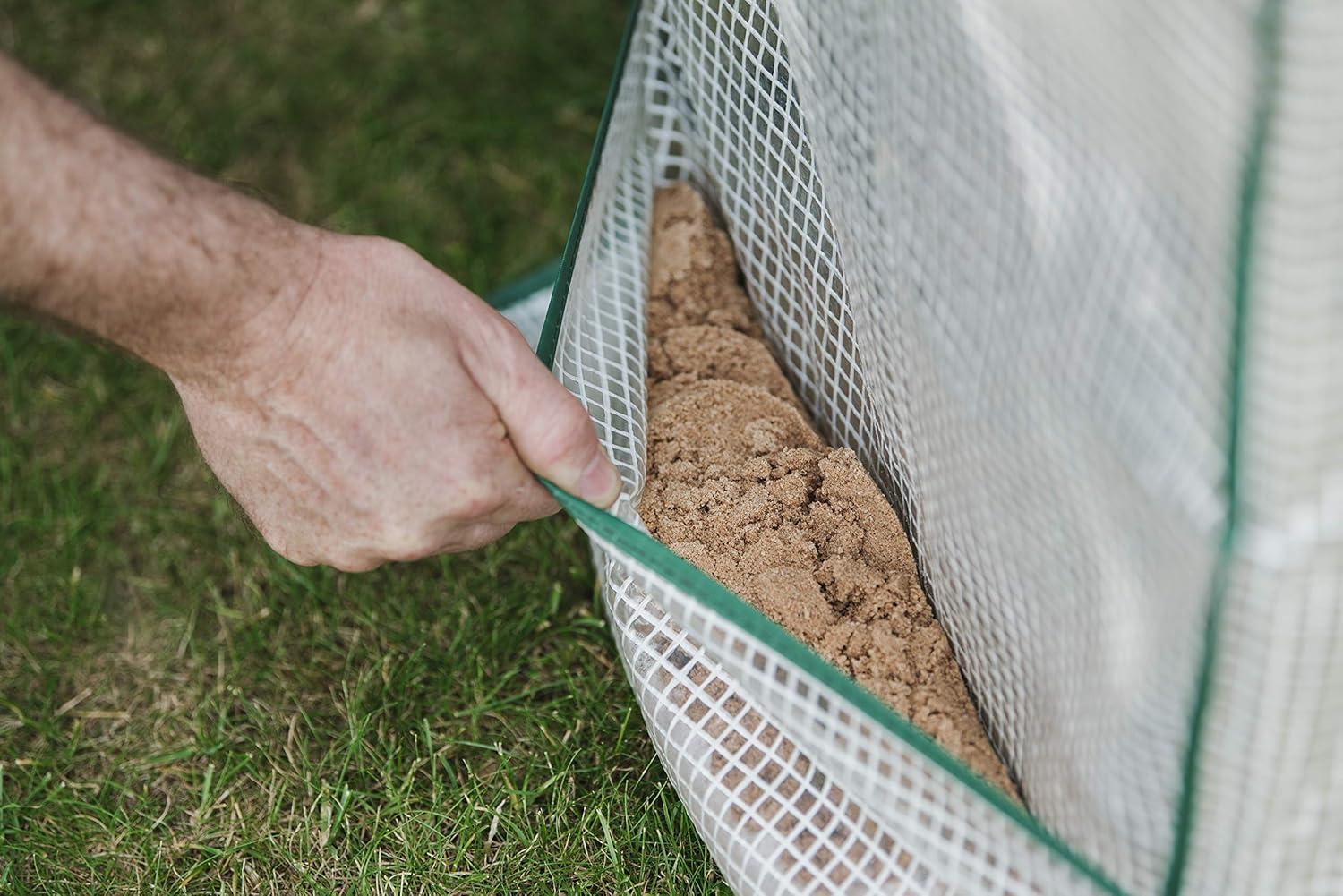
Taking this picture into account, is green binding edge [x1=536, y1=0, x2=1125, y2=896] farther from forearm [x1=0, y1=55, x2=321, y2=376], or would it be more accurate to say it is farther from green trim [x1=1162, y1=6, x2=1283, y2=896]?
forearm [x1=0, y1=55, x2=321, y2=376]

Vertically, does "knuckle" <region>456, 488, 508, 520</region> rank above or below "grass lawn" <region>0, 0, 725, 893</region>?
above

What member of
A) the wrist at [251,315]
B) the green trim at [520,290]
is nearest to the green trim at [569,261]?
the wrist at [251,315]

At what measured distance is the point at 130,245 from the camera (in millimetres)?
1077

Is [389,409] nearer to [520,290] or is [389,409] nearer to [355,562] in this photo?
[355,562]

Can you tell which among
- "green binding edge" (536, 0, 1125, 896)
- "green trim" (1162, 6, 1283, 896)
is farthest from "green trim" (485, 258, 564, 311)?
"green trim" (1162, 6, 1283, 896)

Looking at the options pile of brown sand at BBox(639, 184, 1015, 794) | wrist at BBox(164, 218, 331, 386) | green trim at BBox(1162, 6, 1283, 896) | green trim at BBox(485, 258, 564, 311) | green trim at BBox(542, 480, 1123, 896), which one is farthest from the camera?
green trim at BBox(485, 258, 564, 311)

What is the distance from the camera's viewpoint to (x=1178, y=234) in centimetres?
80

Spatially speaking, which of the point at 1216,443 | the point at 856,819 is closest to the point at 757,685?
the point at 856,819

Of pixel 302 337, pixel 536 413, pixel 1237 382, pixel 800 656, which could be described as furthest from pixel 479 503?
pixel 1237 382

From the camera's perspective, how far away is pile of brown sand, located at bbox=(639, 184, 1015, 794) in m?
1.23

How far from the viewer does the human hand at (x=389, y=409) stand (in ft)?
3.68

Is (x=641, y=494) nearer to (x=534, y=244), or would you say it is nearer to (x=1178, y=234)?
(x=1178, y=234)

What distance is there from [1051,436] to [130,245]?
2.58ft

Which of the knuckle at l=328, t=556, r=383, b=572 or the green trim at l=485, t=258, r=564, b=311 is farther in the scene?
the green trim at l=485, t=258, r=564, b=311
